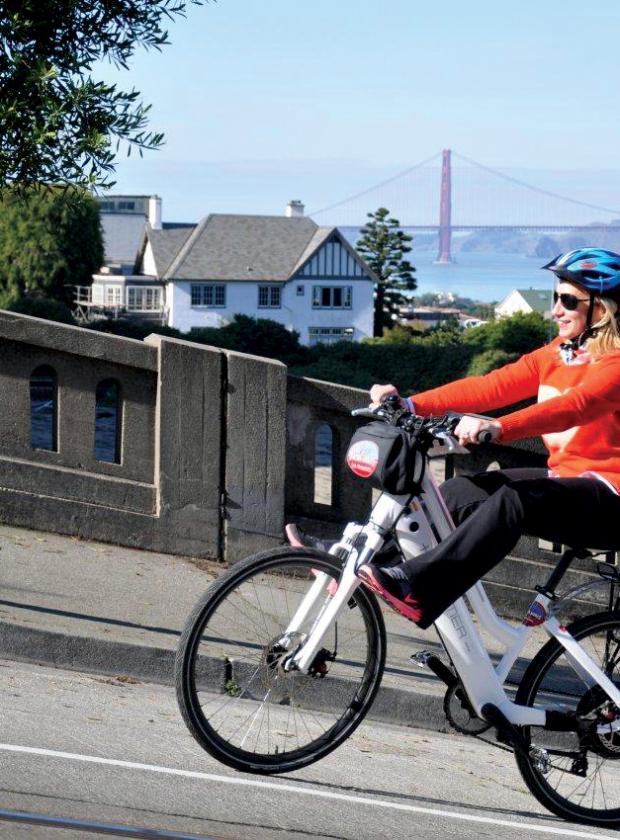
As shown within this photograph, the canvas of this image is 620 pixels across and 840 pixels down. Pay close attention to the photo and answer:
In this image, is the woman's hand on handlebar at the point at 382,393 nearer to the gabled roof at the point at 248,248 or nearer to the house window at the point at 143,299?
the gabled roof at the point at 248,248

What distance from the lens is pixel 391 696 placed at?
647 centimetres

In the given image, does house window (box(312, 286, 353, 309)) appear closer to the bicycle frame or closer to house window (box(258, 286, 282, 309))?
house window (box(258, 286, 282, 309))

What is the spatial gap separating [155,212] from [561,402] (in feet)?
353

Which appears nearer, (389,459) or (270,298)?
(389,459)

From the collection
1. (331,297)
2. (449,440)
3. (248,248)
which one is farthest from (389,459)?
(331,297)

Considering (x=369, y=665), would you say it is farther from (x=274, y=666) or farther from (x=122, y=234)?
(x=122, y=234)

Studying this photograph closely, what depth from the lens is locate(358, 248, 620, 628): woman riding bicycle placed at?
4.62 meters

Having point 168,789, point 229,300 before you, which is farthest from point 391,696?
point 229,300

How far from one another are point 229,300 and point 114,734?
102 metres

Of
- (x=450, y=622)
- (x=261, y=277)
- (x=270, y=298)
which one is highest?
(x=261, y=277)

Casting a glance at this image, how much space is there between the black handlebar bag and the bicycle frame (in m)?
0.08

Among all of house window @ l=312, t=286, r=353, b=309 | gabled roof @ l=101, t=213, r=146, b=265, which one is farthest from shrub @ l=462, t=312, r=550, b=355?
gabled roof @ l=101, t=213, r=146, b=265

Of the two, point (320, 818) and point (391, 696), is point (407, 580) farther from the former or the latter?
point (391, 696)

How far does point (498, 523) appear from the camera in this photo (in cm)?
464
